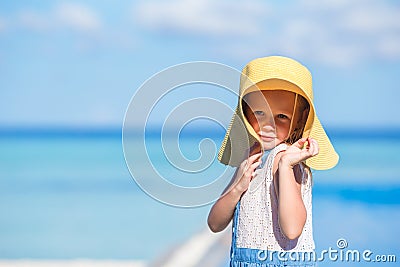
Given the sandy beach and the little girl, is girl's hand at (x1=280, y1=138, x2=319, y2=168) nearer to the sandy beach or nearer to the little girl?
the little girl

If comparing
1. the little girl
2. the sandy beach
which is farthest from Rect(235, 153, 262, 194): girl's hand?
the sandy beach

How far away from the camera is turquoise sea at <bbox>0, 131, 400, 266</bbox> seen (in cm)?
274

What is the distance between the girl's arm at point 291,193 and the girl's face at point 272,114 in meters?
0.05

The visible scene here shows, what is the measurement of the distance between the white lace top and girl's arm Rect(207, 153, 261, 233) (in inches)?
0.5

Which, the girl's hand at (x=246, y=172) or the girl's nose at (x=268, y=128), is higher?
the girl's nose at (x=268, y=128)

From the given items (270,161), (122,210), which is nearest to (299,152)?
(270,161)

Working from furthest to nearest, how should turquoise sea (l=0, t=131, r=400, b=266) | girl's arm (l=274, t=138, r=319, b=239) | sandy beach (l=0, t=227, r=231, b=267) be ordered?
turquoise sea (l=0, t=131, r=400, b=266) < sandy beach (l=0, t=227, r=231, b=267) < girl's arm (l=274, t=138, r=319, b=239)

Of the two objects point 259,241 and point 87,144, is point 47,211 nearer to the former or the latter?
point 259,241

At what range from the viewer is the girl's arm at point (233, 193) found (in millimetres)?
1270

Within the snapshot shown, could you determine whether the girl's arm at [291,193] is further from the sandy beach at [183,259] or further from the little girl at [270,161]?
the sandy beach at [183,259]

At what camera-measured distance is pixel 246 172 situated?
4.16 feet

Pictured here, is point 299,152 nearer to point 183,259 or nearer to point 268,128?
point 268,128

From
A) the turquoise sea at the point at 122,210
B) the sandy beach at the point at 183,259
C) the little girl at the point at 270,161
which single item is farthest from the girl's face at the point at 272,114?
the sandy beach at the point at 183,259

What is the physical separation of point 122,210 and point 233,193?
92.2 inches
